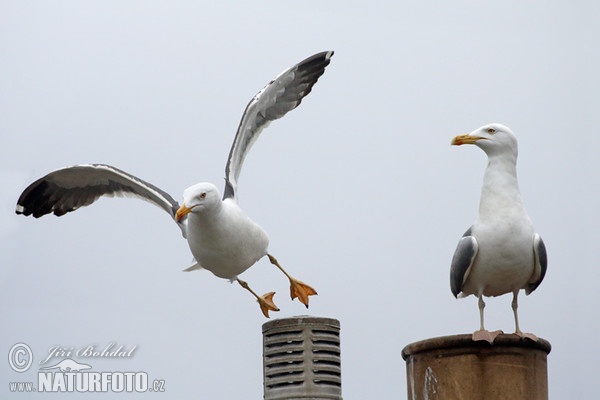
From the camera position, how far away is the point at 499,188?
10.6 meters

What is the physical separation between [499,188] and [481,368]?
172cm

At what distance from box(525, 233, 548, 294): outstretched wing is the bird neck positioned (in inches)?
12.5

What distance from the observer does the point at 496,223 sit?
34.3 ft

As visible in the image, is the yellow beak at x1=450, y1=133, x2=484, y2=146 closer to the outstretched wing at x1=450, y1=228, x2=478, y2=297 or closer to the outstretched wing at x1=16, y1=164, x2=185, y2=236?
the outstretched wing at x1=450, y1=228, x2=478, y2=297

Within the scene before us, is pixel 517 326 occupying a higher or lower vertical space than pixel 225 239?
lower

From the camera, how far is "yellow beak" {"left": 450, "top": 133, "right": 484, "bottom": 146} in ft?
36.2

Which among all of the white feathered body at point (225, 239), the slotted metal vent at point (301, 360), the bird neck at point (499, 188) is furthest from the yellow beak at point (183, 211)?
the bird neck at point (499, 188)

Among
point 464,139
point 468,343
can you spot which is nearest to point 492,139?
point 464,139

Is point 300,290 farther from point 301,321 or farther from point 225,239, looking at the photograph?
point 301,321

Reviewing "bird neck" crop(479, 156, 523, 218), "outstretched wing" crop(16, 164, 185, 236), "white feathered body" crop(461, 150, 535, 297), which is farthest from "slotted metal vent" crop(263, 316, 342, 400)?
"outstretched wing" crop(16, 164, 185, 236)

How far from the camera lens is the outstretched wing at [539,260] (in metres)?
10.5

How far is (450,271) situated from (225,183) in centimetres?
419

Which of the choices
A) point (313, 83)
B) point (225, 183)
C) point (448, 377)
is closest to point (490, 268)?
point (448, 377)

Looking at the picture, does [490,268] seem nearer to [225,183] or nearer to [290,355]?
[290,355]
